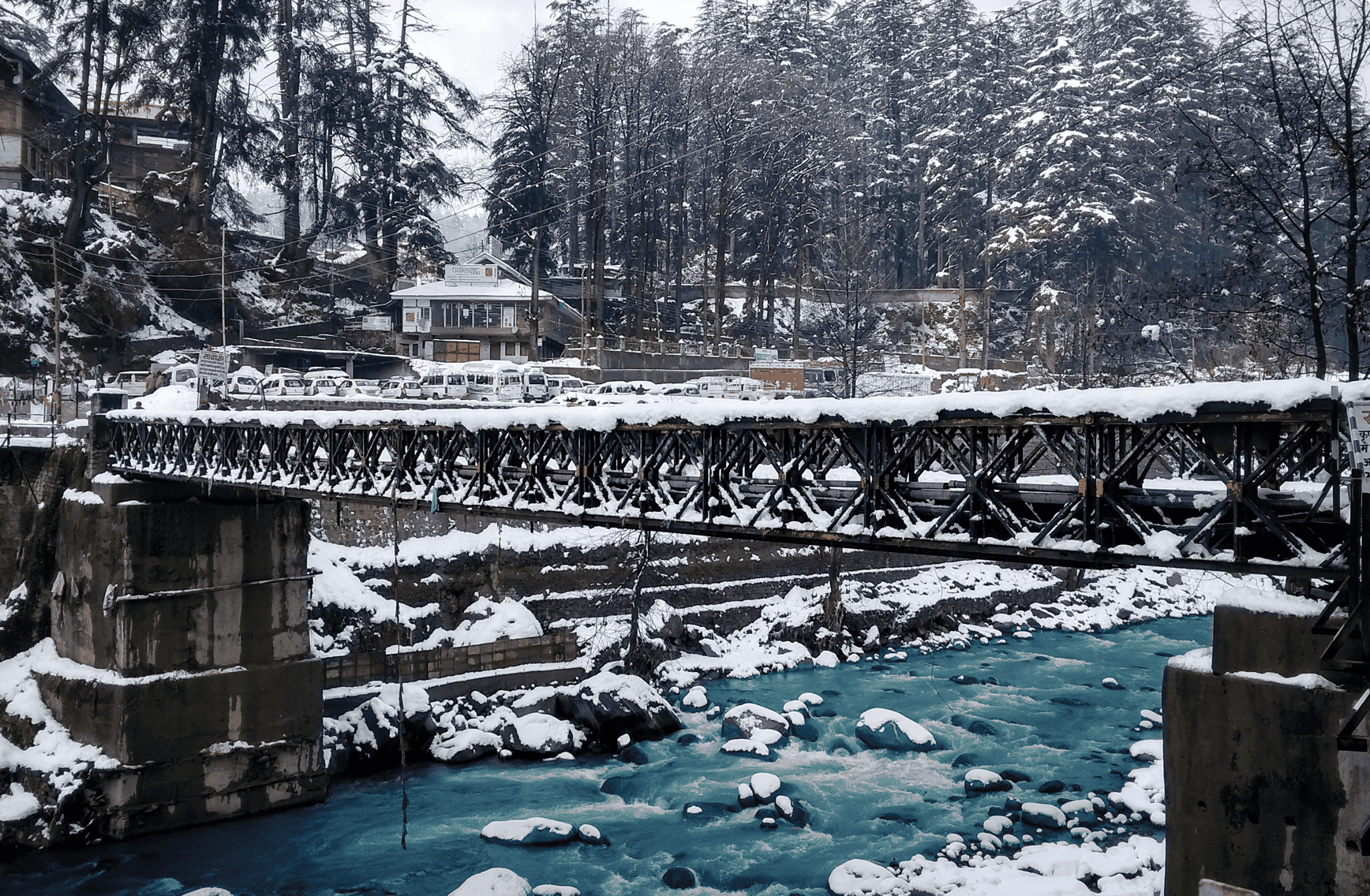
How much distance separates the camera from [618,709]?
24188 millimetres

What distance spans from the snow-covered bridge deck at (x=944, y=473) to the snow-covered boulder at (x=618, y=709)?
9.87 m

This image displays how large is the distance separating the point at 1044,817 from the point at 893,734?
5242 millimetres

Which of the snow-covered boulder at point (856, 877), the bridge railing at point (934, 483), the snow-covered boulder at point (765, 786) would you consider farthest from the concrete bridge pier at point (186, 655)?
the snow-covered boulder at point (856, 877)

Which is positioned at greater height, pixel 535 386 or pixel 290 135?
pixel 290 135

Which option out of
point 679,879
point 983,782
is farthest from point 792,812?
point 983,782

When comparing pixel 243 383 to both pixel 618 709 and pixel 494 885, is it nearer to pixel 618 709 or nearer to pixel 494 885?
pixel 618 709

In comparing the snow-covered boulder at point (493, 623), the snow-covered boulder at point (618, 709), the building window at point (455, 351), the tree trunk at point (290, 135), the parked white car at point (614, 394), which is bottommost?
the snow-covered boulder at point (618, 709)

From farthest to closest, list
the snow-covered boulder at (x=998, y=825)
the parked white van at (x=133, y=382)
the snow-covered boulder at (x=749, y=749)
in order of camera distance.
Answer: the parked white van at (x=133, y=382) < the snow-covered boulder at (x=749, y=749) < the snow-covered boulder at (x=998, y=825)

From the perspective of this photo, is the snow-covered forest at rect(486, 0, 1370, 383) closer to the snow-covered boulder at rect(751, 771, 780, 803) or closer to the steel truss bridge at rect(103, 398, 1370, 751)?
the snow-covered boulder at rect(751, 771, 780, 803)

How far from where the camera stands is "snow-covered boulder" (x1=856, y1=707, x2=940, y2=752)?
23516 mm

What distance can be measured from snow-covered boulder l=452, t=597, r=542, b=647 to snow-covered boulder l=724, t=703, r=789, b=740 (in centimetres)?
630

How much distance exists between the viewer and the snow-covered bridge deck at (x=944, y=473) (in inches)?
295

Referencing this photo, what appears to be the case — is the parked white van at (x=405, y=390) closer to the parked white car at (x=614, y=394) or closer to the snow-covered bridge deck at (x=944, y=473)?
the parked white car at (x=614, y=394)

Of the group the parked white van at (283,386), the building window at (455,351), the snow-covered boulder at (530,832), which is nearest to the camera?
the snow-covered boulder at (530,832)
